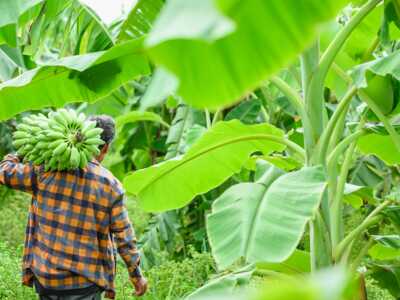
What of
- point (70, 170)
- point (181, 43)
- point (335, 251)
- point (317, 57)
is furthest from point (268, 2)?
point (70, 170)

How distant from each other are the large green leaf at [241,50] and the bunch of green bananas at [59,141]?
211cm

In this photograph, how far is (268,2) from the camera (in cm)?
140

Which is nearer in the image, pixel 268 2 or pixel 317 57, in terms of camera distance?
pixel 268 2

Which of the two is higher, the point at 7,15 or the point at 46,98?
the point at 7,15

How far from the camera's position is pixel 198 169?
3434 mm

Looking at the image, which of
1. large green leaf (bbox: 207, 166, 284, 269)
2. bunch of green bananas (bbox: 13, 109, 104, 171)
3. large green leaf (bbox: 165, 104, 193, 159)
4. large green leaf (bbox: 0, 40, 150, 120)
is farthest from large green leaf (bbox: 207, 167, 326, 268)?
large green leaf (bbox: 165, 104, 193, 159)

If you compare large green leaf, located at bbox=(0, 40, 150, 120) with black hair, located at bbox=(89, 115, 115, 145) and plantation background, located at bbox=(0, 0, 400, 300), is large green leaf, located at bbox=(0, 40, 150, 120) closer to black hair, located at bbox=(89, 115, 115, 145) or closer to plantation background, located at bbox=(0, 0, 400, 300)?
plantation background, located at bbox=(0, 0, 400, 300)

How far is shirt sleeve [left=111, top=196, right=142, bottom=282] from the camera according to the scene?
3.59m


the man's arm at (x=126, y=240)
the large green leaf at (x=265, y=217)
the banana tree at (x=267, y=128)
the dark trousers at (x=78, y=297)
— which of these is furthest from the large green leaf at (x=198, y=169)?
the dark trousers at (x=78, y=297)

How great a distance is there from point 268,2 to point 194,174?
6.90 feet

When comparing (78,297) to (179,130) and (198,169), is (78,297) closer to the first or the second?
(198,169)

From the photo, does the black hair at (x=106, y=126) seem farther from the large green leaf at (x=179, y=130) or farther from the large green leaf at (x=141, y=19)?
the large green leaf at (x=179, y=130)

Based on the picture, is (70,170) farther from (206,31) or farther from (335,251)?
(206,31)

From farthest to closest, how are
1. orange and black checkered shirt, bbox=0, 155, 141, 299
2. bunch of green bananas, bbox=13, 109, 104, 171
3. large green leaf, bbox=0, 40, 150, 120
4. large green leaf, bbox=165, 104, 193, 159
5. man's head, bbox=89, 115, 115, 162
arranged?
large green leaf, bbox=165, 104, 193, 159 < man's head, bbox=89, 115, 115, 162 < orange and black checkered shirt, bbox=0, 155, 141, 299 < bunch of green bananas, bbox=13, 109, 104, 171 < large green leaf, bbox=0, 40, 150, 120
